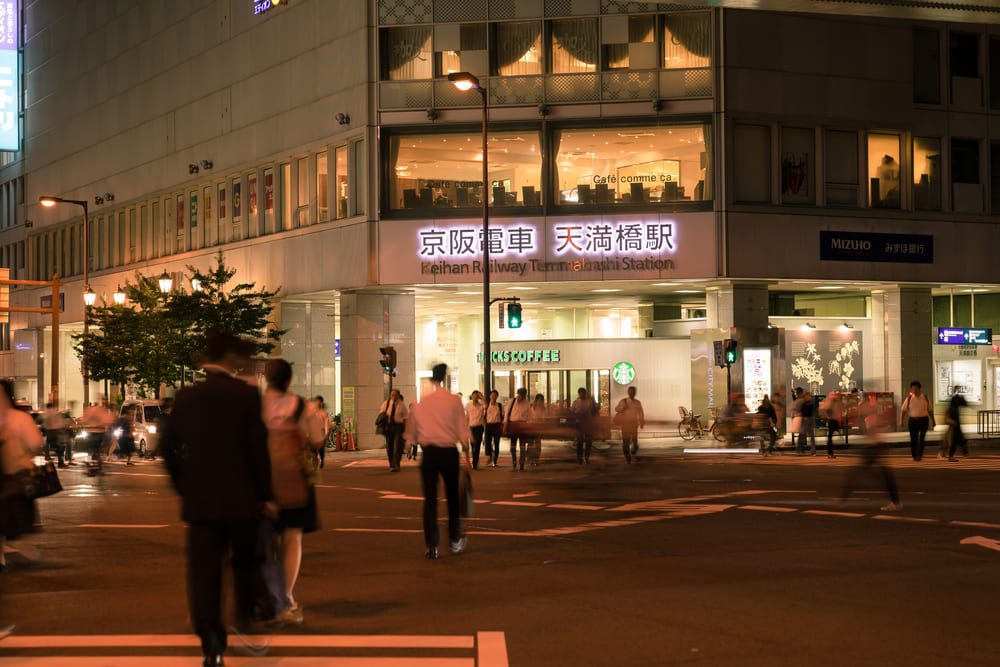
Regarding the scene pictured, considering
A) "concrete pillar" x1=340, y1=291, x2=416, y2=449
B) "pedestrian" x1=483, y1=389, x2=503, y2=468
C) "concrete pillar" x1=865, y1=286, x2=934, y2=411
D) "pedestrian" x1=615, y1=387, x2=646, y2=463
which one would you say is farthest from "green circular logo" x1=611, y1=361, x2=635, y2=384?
"pedestrian" x1=615, y1=387, x2=646, y2=463

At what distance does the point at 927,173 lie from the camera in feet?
126

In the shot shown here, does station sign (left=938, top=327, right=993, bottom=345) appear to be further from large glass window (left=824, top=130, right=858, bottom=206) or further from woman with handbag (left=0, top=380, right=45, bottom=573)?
woman with handbag (left=0, top=380, right=45, bottom=573)

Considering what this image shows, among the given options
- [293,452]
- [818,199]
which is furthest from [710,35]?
[293,452]

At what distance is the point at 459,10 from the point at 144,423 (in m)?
16.7

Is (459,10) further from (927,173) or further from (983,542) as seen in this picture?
(983,542)

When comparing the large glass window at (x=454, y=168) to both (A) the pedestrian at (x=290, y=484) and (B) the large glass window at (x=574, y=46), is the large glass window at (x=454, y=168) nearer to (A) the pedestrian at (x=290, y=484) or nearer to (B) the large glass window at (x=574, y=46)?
(B) the large glass window at (x=574, y=46)

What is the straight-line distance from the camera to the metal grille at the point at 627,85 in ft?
118

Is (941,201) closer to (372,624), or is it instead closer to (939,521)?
(939,521)

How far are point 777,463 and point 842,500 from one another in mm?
10200

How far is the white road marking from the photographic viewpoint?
39.6 feet

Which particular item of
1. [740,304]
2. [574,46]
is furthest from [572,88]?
[740,304]

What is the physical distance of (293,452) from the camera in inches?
332

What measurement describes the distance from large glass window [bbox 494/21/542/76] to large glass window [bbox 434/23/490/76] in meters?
0.48

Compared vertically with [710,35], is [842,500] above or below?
below
